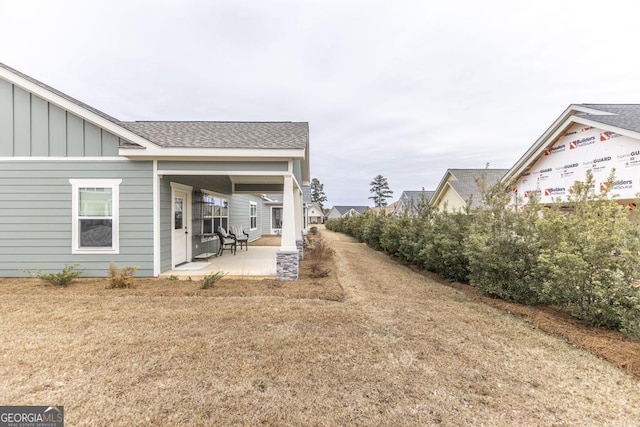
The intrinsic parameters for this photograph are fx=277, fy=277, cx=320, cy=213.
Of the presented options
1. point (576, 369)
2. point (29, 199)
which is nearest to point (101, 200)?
point (29, 199)

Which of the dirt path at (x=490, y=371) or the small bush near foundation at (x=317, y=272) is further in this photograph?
the small bush near foundation at (x=317, y=272)

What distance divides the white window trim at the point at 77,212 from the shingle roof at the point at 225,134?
1.41 metres

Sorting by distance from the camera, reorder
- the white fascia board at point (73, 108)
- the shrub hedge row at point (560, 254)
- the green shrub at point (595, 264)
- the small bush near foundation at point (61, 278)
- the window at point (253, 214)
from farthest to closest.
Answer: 1. the window at point (253, 214)
2. the white fascia board at point (73, 108)
3. the small bush near foundation at point (61, 278)
4. the shrub hedge row at point (560, 254)
5. the green shrub at point (595, 264)

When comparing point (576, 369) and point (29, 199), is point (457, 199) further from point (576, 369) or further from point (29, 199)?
point (29, 199)

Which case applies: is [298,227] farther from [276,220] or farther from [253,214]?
[276,220]

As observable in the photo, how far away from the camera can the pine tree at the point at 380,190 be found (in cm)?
7681

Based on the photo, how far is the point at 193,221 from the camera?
8.80m

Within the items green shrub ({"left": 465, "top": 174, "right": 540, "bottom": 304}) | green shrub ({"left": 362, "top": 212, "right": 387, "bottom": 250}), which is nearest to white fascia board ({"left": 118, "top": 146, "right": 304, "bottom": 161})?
green shrub ({"left": 465, "top": 174, "right": 540, "bottom": 304})

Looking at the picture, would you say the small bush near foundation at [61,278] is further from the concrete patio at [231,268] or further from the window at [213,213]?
the window at [213,213]

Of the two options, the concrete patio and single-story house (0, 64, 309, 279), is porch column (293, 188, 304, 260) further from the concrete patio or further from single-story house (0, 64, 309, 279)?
single-story house (0, 64, 309, 279)

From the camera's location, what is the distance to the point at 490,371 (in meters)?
2.97

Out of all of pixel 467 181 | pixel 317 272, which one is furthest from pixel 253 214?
pixel 467 181

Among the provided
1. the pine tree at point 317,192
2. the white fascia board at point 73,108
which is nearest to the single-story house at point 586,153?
the white fascia board at point 73,108

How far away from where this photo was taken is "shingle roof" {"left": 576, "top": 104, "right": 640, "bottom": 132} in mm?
8148
